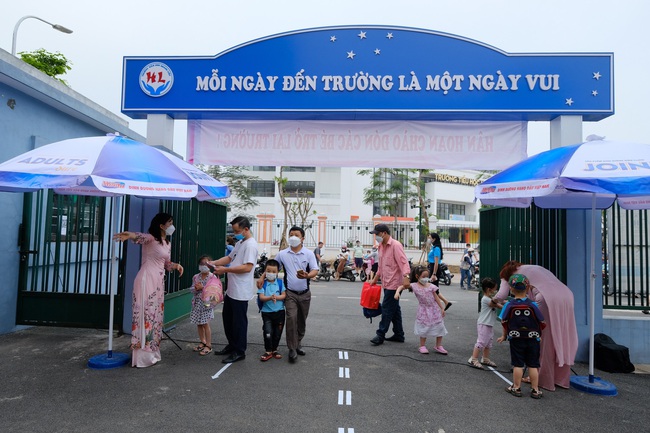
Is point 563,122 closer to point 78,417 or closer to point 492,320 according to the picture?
point 492,320

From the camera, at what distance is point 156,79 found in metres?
7.00

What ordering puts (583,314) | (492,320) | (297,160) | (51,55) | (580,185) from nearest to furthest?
(580,185), (492,320), (583,314), (297,160), (51,55)

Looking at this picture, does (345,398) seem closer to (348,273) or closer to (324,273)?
(324,273)

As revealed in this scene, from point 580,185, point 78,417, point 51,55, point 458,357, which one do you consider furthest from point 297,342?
point 51,55

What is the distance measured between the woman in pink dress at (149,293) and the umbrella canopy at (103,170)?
2.37 ft

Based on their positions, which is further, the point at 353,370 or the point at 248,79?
the point at 248,79

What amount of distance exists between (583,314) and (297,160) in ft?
15.7

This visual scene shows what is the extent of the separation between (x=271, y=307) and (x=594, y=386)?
3912 millimetres

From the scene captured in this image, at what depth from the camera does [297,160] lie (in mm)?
7086

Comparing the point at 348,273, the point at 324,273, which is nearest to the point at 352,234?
the point at 348,273

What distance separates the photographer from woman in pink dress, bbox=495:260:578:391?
4891mm

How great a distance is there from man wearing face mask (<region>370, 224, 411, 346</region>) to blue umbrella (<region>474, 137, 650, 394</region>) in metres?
1.56

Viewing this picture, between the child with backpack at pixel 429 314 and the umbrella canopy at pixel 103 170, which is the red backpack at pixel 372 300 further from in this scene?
the umbrella canopy at pixel 103 170

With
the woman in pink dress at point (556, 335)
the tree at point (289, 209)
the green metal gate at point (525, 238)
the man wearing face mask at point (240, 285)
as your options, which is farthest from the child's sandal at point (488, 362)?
the tree at point (289, 209)
